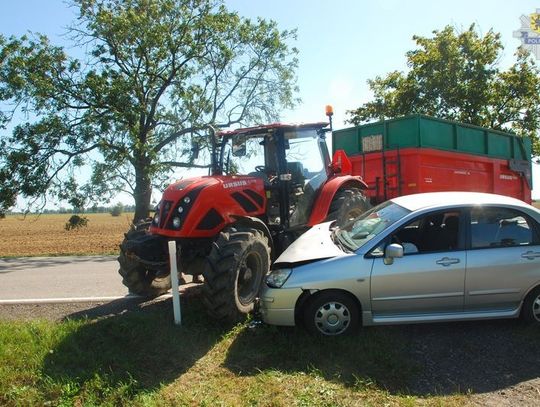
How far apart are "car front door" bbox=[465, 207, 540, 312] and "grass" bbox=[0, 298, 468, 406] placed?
3.38ft

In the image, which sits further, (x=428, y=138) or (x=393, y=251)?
(x=428, y=138)

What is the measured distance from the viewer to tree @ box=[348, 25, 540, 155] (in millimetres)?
23234

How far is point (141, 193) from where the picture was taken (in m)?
20.2

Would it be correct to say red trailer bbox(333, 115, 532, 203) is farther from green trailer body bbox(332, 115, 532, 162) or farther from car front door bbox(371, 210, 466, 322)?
car front door bbox(371, 210, 466, 322)

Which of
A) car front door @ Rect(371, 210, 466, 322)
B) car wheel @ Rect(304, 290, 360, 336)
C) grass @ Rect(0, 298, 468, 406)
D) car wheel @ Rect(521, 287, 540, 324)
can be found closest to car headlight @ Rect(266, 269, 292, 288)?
car wheel @ Rect(304, 290, 360, 336)

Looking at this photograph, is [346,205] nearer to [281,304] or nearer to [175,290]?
[281,304]

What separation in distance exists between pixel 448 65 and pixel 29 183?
19442 mm

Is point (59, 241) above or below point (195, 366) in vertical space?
above

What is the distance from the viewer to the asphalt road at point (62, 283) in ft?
25.9

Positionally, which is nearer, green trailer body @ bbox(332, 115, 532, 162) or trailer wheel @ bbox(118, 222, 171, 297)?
trailer wheel @ bbox(118, 222, 171, 297)

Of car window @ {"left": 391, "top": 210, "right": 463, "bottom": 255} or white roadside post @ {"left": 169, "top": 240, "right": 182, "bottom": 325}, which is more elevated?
car window @ {"left": 391, "top": 210, "right": 463, "bottom": 255}

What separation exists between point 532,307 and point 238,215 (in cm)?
357

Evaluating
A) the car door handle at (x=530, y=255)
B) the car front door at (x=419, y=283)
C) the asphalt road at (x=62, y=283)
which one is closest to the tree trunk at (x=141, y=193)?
the asphalt road at (x=62, y=283)

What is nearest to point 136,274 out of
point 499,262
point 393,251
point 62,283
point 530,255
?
point 62,283
